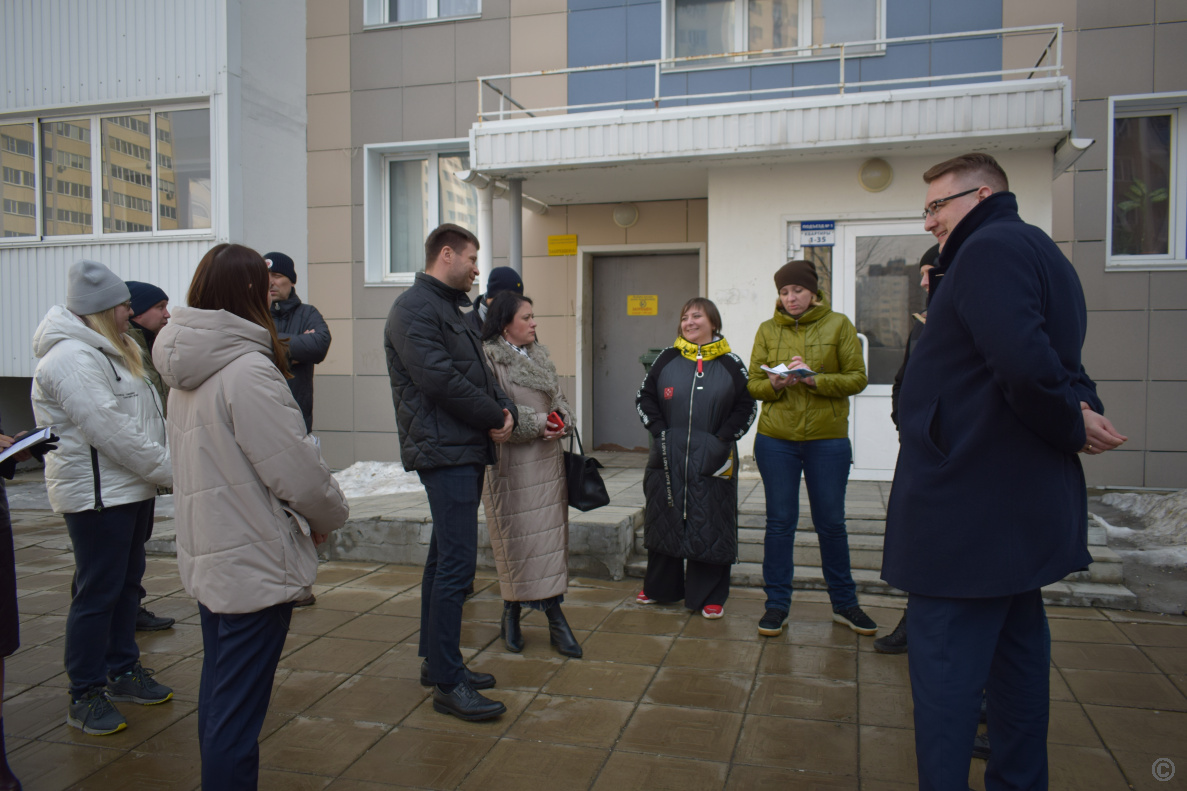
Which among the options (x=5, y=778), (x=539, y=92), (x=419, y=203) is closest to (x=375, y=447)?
(x=419, y=203)

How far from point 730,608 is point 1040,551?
281 cm

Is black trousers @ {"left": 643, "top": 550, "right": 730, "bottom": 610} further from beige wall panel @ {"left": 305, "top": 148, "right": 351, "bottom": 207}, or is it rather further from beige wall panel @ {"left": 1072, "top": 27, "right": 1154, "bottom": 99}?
beige wall panel @ {"left": 305, "top": 148, "right": 351, "bottom": 207}

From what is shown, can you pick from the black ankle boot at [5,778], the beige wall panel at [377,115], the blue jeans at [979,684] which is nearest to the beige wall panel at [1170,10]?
the blue jeans at [979,684]

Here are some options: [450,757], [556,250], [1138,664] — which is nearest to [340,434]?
[556,250]

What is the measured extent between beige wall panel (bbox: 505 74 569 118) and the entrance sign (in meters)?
3.15

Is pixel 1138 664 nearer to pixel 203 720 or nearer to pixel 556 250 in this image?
pixel 203 720

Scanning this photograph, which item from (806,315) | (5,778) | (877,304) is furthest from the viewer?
(877,304)

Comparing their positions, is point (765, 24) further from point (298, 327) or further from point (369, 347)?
point (298, 327)

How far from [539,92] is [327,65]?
9.35 feet

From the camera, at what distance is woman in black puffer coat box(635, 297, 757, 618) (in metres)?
4.52

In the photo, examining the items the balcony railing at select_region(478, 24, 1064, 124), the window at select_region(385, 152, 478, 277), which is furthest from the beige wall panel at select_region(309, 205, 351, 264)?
the balcony railing at select_region(478, 24, 1064, 124)

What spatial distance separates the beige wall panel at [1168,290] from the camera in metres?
7.39

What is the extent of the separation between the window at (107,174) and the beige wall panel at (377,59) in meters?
1.82

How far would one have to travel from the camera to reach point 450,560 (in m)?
3.42
